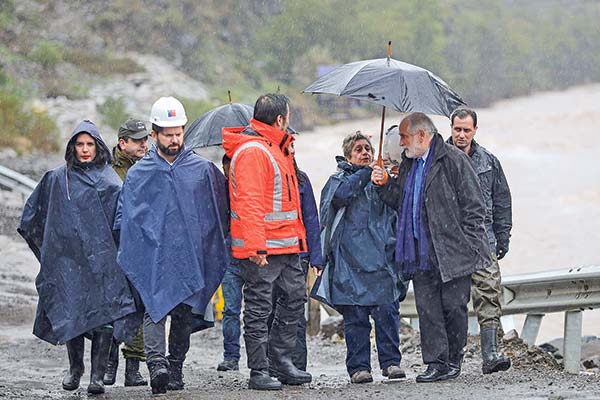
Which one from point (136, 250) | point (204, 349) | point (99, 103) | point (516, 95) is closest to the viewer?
point (136, 250)

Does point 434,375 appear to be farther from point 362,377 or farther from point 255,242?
point 255,242

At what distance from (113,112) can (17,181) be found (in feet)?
53.3

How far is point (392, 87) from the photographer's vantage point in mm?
7164

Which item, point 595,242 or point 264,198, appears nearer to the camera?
point 264,198

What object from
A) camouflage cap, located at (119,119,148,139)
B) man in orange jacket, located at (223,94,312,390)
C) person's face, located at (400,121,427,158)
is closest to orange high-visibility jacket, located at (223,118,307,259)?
man in orange jacket, located at (223,94,312,390)

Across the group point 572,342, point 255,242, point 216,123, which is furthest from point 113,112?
point 255,242

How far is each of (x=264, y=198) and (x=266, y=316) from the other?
70cm

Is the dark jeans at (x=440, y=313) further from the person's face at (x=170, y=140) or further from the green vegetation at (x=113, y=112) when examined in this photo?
the green vegetation at (x=113, y=112)

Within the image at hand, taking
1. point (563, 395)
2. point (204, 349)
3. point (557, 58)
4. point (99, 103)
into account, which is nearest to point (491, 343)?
point (563, 395)

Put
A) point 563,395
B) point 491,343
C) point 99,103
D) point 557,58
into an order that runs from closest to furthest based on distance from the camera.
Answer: point 563,395 → point 491,343 → point 99,103 → point 557,58

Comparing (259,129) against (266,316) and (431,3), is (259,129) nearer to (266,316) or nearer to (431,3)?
(266,316)

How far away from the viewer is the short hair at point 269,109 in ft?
23.0

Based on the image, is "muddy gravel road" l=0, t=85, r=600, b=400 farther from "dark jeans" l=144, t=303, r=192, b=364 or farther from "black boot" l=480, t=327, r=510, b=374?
"dark jeans" l=144, t=303, r=192, b=364

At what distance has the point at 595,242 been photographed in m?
28.8
